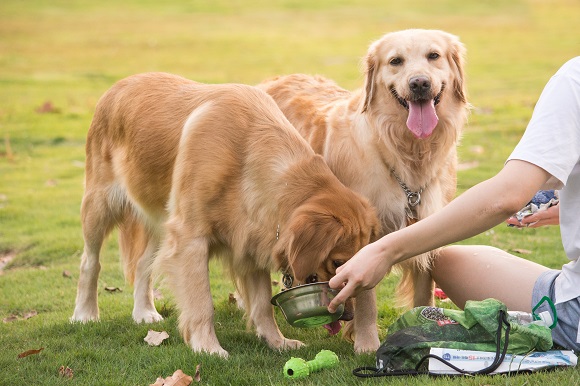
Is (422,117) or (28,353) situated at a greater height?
(422,117)

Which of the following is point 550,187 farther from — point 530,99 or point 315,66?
point 315,66

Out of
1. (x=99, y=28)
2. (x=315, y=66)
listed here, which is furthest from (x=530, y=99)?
(x=99, y=28)

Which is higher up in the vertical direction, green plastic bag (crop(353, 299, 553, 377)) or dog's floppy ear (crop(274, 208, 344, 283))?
dog's floppy ear (crop(274, 208, 344, 283))

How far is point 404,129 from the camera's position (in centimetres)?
464

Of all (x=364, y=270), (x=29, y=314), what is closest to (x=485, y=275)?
(x=364, y=270)

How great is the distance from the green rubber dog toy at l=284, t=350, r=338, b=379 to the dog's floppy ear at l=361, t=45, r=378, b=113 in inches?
62.5

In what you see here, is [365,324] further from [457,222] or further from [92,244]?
[92,244]

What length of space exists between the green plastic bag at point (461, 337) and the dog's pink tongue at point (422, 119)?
1.21 metres

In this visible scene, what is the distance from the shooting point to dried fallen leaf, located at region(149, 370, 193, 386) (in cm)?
383

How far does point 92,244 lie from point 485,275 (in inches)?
117

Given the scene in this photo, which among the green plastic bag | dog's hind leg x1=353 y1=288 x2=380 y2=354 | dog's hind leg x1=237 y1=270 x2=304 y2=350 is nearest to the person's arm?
the green plastic bag

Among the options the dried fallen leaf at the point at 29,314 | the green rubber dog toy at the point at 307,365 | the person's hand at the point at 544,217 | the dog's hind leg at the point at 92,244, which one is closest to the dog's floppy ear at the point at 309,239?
the green rubber dog toy at the point at 307,365

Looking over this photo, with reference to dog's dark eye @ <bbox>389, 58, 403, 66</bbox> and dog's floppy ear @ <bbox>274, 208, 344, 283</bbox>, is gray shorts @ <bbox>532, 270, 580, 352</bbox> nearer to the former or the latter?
dog's floppy ear @ <bbox>274, 208, 344, 283</bbox>

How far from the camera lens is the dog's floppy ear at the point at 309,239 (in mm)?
3877
